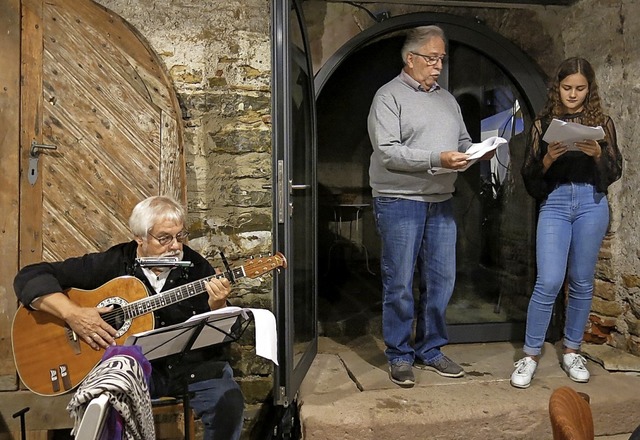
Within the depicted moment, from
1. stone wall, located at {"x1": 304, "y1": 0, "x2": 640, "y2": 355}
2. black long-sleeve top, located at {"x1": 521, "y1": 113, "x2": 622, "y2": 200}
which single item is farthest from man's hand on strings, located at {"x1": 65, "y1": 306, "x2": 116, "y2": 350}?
black long-sleeve top, located at {"x1": 521, "y1": 113, "x2": 622, "y2": 200}

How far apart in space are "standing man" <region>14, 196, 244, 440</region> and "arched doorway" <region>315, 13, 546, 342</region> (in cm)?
159

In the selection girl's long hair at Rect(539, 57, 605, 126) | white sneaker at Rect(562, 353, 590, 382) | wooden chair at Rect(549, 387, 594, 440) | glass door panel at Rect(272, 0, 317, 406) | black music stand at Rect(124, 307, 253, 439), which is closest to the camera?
wooden chair at Rect(549, 387, 594, 440)

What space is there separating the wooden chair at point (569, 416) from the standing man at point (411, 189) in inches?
63.0

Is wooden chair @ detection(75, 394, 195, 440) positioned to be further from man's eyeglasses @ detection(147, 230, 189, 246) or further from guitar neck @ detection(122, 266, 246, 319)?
man's eyeglasses @ detection(147, 230, 189, 246)

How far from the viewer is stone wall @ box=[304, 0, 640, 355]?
3.30m

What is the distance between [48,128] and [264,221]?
1211 millimetres

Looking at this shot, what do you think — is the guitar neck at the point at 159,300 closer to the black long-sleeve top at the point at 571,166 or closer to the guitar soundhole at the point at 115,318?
the guitar soundhole at the point at 115,318

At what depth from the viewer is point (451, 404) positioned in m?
2.66

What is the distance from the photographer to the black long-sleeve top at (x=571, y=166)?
2.85 m

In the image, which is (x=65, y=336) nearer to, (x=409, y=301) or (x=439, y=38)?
(x=409, y=301)

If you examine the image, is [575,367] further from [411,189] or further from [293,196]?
[293,196]

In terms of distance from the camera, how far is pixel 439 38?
9.35ft

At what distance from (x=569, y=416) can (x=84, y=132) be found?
2.63m

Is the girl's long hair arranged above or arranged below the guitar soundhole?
above
